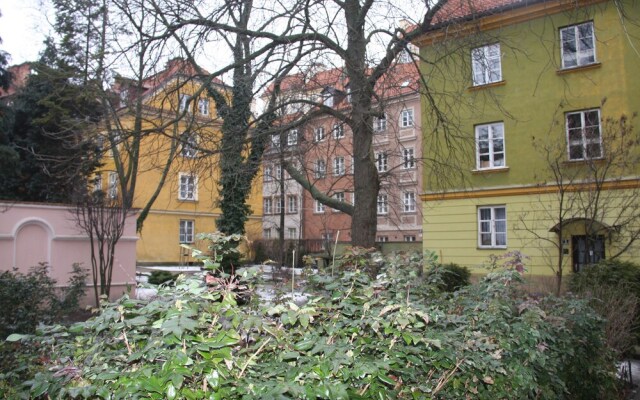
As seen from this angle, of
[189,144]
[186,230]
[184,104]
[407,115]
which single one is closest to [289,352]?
[189,144]

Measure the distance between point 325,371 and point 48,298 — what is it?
8.03m

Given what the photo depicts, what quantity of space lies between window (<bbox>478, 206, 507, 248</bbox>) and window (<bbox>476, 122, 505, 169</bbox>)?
1681 mm

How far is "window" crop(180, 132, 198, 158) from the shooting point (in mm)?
8281

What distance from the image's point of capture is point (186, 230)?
36.8 metres

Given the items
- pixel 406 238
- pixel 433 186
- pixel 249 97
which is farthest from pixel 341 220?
pixel 249 97

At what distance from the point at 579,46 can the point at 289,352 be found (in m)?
18.1

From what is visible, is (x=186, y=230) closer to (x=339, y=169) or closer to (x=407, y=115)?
(x=339, y=169)

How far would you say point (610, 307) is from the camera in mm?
6746

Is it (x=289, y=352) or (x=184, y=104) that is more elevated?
(x=184, y=104)

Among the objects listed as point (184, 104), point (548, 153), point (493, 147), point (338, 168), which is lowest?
point (338, 168)

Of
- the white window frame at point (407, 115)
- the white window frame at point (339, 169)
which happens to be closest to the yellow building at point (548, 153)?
the white window frame at point (339, 169)

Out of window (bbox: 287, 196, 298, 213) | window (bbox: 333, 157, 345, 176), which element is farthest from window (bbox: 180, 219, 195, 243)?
window (bbox: 333, 157, 345, 176)

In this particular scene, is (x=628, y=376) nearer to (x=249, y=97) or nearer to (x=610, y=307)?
(x=610, y=307)

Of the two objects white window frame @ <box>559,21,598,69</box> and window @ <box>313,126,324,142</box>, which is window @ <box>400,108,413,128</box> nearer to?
window @ <box>313,126,324,142</box>
